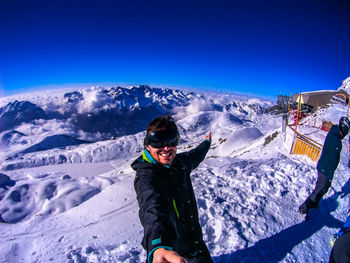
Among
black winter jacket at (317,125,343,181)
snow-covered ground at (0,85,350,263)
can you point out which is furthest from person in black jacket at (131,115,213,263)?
black winter jacket at (317,125,343,181)

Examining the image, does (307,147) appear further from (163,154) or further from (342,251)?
(163,154)

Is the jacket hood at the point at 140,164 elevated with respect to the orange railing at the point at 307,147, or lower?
elevated

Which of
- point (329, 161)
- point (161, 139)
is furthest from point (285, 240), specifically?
point (161, 139)

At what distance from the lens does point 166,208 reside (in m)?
1.84

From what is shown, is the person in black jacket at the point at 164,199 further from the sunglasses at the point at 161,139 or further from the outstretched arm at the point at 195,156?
the outstretched arm at the point at 195,156

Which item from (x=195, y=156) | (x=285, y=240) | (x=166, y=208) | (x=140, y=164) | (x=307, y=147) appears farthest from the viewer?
(x=307, y=147)

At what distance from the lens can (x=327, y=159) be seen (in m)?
4.90

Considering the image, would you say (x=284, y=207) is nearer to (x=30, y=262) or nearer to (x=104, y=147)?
(x=30, y=262)

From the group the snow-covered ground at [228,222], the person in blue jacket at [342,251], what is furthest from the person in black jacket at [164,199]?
the snow-covered ground at [228,222]

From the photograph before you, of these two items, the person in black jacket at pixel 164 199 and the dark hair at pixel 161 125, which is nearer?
the person in black jacket at pixel 164 199

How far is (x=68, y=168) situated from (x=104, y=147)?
2377 centimetres

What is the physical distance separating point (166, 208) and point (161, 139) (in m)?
0.83

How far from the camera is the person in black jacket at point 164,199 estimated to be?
5.33 ft

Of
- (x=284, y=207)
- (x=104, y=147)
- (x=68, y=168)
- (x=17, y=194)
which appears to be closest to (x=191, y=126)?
(x=104, y=147)
